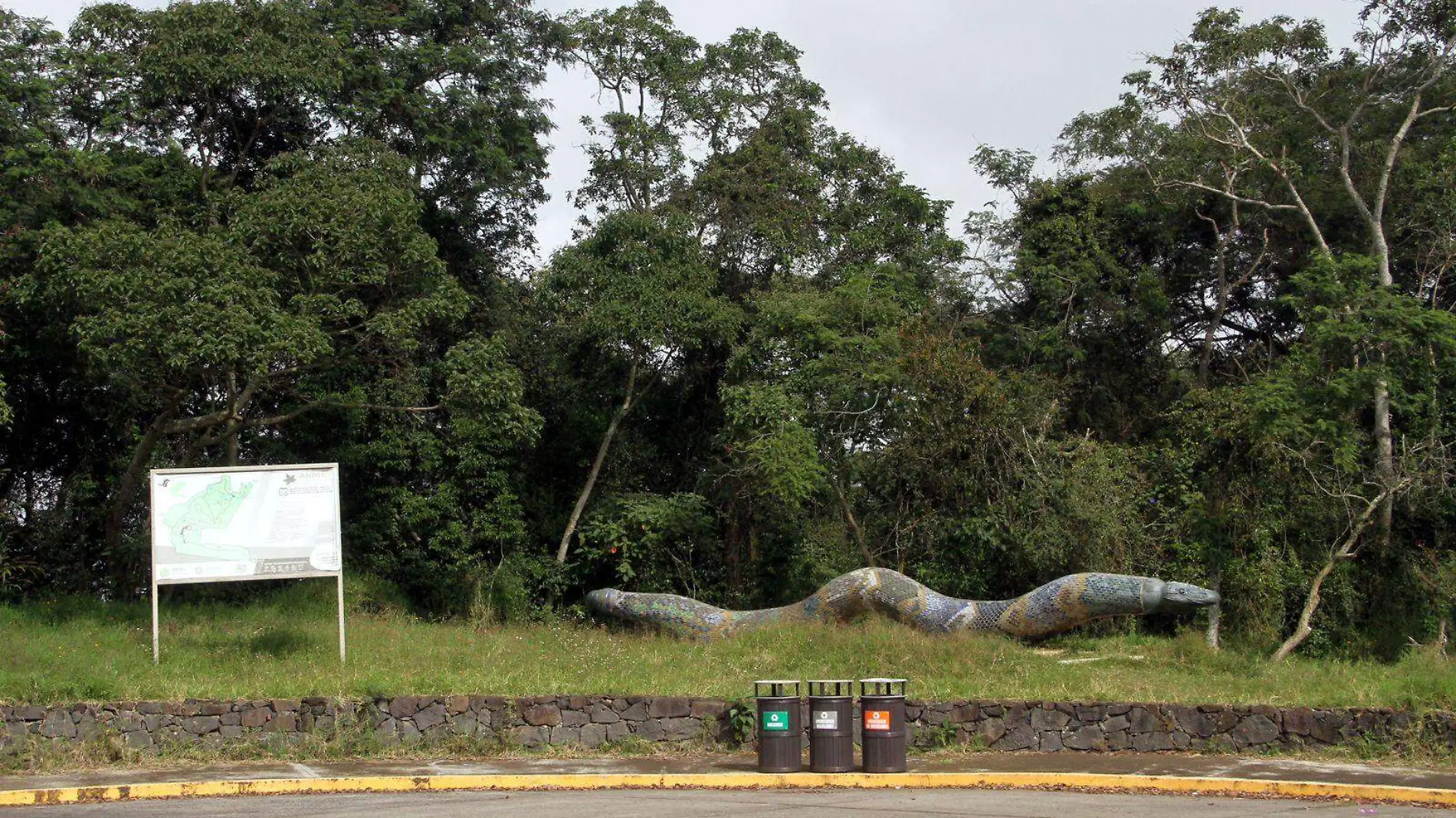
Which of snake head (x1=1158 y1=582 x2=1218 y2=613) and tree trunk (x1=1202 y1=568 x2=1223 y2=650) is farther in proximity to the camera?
tree trunk (x1=1202 y1=568 x2=1223 y2=650)

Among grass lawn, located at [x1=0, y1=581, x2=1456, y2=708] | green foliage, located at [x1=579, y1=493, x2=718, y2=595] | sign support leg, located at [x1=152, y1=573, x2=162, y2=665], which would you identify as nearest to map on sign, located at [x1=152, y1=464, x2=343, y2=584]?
sign support leg, located at [x1=152, y1=573, x2=162, y2=665]

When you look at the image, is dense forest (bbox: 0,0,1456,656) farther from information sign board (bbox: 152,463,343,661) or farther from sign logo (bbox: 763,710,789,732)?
sign logo (bbox: 763,710,789,732)

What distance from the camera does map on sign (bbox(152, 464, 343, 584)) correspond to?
1802 cm

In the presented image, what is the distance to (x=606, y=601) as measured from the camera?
2523 centimetres

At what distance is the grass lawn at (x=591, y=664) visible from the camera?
1553 centimetres

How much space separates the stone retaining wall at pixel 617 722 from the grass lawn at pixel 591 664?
49 cm

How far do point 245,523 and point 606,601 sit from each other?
8.63m

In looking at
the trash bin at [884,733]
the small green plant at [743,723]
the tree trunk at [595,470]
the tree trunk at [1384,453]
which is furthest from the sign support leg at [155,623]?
the tree trunk at [1384,453]

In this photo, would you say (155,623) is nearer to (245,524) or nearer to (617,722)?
(245,524)

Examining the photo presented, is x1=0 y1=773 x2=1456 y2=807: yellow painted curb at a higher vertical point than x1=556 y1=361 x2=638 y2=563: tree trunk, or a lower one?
lower

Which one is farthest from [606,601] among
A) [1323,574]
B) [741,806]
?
[741,806]

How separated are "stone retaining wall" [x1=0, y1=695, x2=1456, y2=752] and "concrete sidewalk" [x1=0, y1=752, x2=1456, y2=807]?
407mm

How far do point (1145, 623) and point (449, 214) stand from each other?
17.3 metres

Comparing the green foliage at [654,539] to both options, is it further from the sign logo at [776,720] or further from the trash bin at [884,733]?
the trash bin at [884,733]
